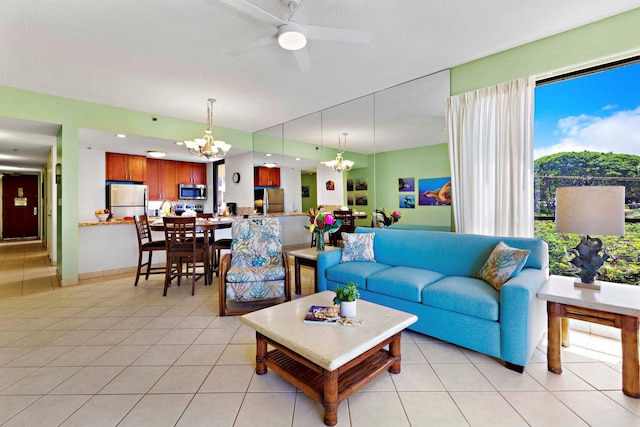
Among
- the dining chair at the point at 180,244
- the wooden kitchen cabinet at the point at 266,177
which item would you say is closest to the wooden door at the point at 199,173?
the wooden kitchen cabinet at the point at 266,177

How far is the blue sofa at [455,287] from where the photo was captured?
201 centimetres

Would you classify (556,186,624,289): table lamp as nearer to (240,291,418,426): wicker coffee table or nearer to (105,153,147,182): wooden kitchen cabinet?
(240,291,418,426): wicker coffee table

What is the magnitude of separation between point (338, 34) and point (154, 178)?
21.3ft

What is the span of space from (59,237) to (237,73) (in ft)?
12.8

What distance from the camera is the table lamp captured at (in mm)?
1908

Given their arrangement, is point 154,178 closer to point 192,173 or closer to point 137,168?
point 137,168

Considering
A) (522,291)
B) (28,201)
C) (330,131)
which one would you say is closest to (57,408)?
(522,291)

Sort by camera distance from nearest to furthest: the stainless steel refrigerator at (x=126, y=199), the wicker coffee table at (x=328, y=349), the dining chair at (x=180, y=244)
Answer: the wicker coffee table at (x=328, y=349) → the dining chair at (x=180, y=244) → the stainless steel refrigerator at (x=126, y=199)

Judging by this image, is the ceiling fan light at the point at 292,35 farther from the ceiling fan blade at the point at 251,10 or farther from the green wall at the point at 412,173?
the green wall at the point at 412,173

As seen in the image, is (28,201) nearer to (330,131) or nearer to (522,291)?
(330,131)

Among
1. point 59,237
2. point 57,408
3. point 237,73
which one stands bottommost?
point 57,408

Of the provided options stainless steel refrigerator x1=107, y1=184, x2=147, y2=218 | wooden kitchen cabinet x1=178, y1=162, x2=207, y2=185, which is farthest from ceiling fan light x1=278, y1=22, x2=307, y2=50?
wooden kitchen cabinet x1=178, y1=162, x2=207, y2=185

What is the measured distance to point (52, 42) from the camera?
8.96ft

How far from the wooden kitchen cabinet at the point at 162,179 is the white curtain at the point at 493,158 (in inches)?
264
